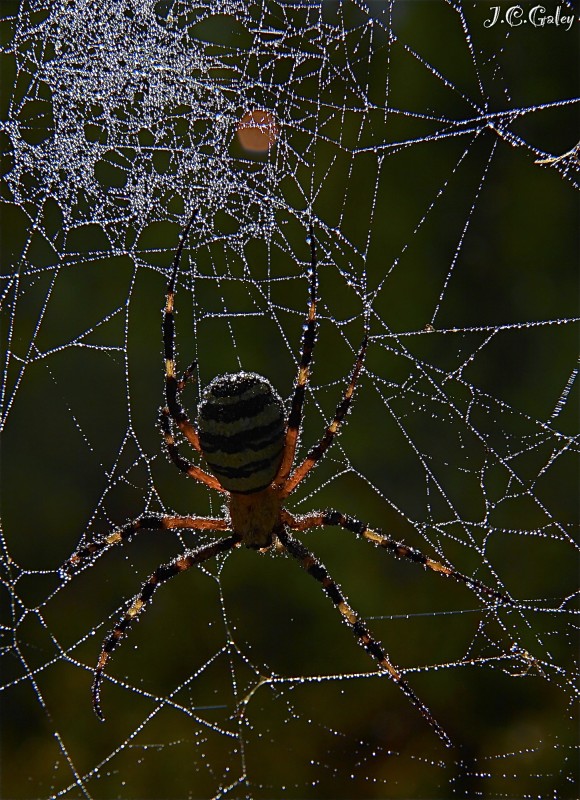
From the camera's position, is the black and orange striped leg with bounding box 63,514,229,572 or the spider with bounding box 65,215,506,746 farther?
the black and orange striped leg with bounding box 63,514,229,572

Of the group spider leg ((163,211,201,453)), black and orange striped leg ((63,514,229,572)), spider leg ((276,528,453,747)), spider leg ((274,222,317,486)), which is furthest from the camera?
black and orange striped leg ((63,514,229,572))

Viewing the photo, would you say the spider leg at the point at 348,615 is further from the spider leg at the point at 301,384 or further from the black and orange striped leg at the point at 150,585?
the spider leg at the point at 301,384

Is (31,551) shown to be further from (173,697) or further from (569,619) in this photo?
(569,619)

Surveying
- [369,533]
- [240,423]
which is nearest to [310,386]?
[369,533]

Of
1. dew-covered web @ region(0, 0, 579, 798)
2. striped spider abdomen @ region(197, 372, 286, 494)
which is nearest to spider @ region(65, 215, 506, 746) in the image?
striped spider abdomen @ region(197, 372, 286, 494)

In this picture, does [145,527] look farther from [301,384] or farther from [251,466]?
[301,384]

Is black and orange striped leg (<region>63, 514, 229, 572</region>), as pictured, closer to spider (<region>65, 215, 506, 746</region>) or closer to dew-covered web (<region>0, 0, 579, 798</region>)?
spider (<region>65, 215, 506, 746</region>)

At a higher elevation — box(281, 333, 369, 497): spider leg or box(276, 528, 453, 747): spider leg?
box(281, 333, 369, 497): spider leg
